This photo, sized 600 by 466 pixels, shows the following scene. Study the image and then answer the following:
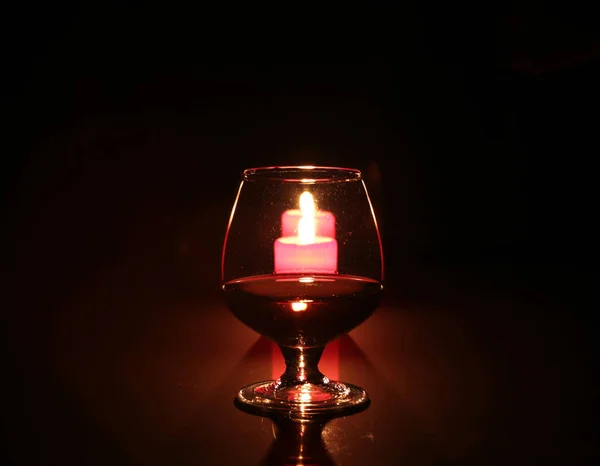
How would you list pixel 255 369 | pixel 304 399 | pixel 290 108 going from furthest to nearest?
pixel 290 108 → pixel 255 369 → pixel 304 399

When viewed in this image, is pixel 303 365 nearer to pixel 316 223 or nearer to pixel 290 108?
pixel 316 223

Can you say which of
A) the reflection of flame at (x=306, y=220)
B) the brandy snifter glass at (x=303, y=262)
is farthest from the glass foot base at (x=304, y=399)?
the reflection of flame at (x=306, y=220)

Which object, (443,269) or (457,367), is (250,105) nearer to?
(443,269)

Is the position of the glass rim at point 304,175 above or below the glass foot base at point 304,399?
above

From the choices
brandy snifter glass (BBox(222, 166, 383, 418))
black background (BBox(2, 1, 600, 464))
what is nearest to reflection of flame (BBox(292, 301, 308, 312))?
brandy snifter glass (BBox(222, 166, 383, 418))

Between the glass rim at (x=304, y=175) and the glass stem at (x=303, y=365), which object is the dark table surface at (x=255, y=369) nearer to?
the glass stem at (x=303, y=365)

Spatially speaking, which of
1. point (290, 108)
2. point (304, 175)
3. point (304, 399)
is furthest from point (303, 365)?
point (290, 108)

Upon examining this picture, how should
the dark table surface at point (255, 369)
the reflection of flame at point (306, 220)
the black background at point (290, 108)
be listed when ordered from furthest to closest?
the black background at point (290, 108) → the reflection of flame at point (306, 220) → the dark table surface at point (255, 369)

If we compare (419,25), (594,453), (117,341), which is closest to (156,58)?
(419,25)

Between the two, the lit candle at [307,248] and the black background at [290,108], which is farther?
the black background at [290,108]
